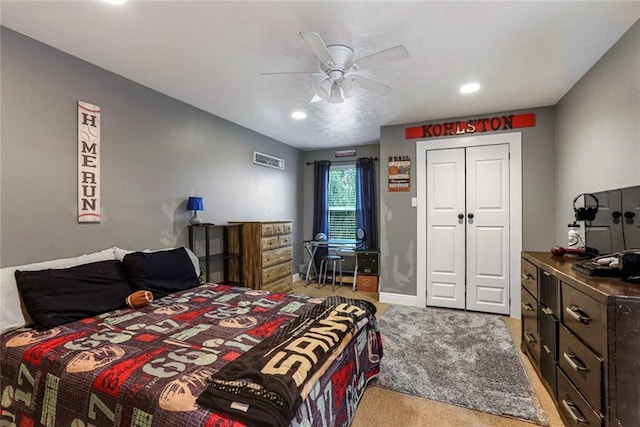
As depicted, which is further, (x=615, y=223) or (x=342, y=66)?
(x=342, y=66)

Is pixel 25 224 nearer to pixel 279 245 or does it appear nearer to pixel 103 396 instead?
pixel 103 396

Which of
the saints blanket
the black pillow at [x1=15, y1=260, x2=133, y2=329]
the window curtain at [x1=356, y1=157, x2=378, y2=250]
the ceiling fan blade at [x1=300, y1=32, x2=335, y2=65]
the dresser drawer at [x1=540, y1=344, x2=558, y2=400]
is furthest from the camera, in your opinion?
the window curtain at [x1=356, y1=157, x2=378, y2=250]

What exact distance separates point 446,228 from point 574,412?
2434mm

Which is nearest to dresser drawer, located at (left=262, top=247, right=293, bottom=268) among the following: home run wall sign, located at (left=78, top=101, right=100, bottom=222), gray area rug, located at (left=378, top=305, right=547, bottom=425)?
gray area rug, located at (left=378, top=305, right=547, bottom=425)

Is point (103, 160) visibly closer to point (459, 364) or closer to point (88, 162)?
point (88, 162)

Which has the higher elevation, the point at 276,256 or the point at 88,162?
the point at 88,162

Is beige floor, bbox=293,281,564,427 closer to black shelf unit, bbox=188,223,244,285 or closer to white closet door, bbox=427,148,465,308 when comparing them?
white closet door, bbox=427,148,465,308

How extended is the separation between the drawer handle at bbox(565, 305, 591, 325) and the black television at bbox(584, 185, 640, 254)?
1.74 feet

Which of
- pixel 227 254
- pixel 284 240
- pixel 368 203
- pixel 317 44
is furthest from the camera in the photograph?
pixel 368 203

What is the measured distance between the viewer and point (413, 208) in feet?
13.0

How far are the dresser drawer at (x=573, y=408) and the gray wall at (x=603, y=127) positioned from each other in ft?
4.37

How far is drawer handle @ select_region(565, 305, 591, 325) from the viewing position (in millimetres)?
1416

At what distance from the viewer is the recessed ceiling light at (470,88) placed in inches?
109

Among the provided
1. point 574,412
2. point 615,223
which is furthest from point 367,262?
point 574,412
